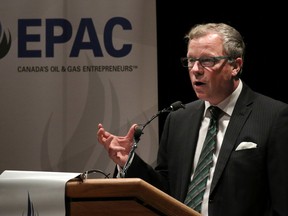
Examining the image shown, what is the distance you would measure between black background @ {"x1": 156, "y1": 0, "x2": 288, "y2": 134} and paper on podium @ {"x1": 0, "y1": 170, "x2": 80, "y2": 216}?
296 cm

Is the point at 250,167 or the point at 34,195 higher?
the point at 34,195

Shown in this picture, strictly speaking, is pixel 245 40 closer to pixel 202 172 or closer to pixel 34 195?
pixel 202 172

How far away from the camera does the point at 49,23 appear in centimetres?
435

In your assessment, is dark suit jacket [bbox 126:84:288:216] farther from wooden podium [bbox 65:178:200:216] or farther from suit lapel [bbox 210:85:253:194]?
wooden podium [bbox 65:178:200:216]

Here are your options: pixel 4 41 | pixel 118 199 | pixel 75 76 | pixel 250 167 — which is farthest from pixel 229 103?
pixel 4 41

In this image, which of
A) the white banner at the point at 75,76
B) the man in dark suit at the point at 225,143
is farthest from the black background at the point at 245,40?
the man in dark suit at the point at 225,143

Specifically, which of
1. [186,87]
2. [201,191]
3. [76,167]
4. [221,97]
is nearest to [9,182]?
[201,191]

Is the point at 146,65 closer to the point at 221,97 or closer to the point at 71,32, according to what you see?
the point at 71,32

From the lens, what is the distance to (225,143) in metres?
2.73

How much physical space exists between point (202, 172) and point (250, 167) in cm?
22

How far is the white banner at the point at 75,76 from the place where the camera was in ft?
14.1

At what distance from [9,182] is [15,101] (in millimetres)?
2748

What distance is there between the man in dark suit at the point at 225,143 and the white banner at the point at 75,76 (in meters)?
1.27

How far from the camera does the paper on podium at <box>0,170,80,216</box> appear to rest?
1.66 meters
